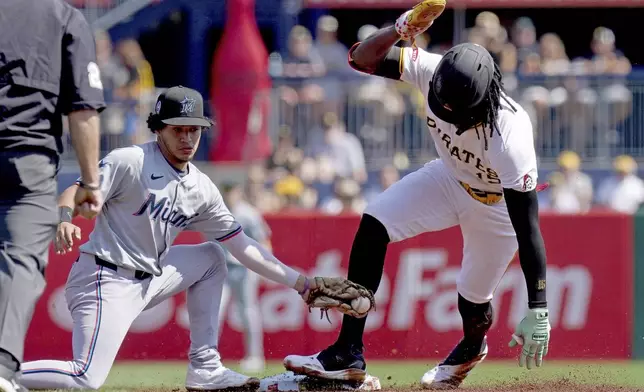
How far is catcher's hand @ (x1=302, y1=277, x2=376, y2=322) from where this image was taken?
7.49 metres

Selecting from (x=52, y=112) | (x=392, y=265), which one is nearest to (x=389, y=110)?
(x=392, y=265)

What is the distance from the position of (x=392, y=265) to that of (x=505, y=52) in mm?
5200

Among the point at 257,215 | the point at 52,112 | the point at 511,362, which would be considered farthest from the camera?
the point at 257,215

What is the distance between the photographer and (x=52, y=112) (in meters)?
5.68

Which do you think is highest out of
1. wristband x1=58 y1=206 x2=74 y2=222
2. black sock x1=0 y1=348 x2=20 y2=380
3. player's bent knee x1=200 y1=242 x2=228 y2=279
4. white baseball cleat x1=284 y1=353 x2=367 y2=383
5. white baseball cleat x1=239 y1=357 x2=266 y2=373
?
wristband x1=58 y1=206 x2=74 y2=222

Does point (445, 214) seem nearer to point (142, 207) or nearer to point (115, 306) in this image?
point (142, 207)

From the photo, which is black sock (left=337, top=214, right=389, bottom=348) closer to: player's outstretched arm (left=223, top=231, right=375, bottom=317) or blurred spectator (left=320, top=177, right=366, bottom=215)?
player's outstretched arm (left=223, top=231, right=375, bottom=317)

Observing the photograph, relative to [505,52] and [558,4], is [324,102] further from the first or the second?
[558,4]

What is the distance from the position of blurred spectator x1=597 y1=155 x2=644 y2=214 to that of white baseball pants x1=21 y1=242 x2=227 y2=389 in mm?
8255

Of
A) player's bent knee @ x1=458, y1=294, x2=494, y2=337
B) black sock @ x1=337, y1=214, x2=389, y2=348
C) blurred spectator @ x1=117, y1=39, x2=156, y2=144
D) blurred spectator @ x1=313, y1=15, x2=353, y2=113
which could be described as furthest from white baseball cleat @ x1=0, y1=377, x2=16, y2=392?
blurred spectator @ x1=313, y1=15, x2=353, y2=113

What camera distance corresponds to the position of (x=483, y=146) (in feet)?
24.0

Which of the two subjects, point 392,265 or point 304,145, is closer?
point 392,265

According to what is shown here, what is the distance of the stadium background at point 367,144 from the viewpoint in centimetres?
1209

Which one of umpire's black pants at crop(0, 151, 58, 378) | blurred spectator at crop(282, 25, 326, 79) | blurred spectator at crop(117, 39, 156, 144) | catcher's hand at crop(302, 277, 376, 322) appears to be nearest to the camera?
umpire's black pants at crop(0, 151, 58, 378)
